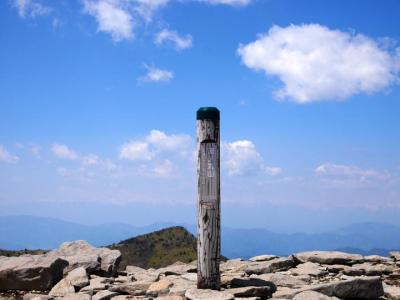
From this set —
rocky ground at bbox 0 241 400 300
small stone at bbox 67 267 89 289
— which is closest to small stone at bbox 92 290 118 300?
rocky ground at bbox 0 241 400 300

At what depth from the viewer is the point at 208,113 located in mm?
11023

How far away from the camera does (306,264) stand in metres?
15.7

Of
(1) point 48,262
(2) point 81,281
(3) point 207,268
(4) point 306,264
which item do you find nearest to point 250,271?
(4) point 306,264

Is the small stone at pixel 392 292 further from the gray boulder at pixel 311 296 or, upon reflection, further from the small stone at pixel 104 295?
the small stone at pixel 104 295

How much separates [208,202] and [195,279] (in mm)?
3325

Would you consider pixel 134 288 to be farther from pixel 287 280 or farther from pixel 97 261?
pixel 97 261

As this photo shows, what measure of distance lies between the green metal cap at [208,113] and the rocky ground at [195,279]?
13.5ft

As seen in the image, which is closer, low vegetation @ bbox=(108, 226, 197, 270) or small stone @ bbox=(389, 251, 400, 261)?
small stone @ bbox=(389, 251, 400, 261)

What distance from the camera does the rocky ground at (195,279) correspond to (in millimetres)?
10680

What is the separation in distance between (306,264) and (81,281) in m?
7.60

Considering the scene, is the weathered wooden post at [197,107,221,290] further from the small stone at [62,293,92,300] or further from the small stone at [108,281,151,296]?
the small stone at [62,293,92,300]

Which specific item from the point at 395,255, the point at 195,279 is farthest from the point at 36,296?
the point at 395,255

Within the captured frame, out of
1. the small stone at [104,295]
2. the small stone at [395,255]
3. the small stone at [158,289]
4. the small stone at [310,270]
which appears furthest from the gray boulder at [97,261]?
the small stone at [395,255]

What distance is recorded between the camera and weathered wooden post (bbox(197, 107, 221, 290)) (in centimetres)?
1081
